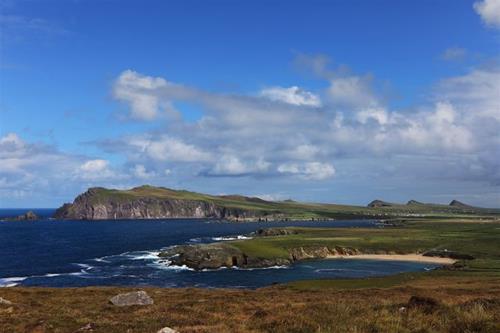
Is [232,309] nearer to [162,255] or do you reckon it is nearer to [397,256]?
[162,255]

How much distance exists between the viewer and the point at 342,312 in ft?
85.0

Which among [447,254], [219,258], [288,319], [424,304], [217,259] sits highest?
[424,304]

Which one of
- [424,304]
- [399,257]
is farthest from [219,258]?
[424,304]

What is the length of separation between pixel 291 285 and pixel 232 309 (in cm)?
4905

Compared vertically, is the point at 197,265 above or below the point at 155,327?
below

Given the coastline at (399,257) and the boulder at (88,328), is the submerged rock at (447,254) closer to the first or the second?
the coastline at (399,257)

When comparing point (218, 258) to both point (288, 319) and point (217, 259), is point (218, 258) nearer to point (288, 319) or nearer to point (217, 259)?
point (217, 259)

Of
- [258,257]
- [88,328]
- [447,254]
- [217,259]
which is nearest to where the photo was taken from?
[88,328]

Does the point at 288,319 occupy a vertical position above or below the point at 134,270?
above

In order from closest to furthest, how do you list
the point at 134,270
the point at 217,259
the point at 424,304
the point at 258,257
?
the point at 424,304, the point at 134,270, the point at 217,259, the point at 258,257

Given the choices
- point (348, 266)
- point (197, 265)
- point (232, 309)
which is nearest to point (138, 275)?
point (197, 265)

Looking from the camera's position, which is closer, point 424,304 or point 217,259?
point 424,304

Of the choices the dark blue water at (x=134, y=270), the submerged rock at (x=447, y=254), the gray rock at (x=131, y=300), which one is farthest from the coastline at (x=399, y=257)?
the gray rock at (x=131, y=300)

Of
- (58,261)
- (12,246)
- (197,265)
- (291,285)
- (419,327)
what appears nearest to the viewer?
(419,327)
